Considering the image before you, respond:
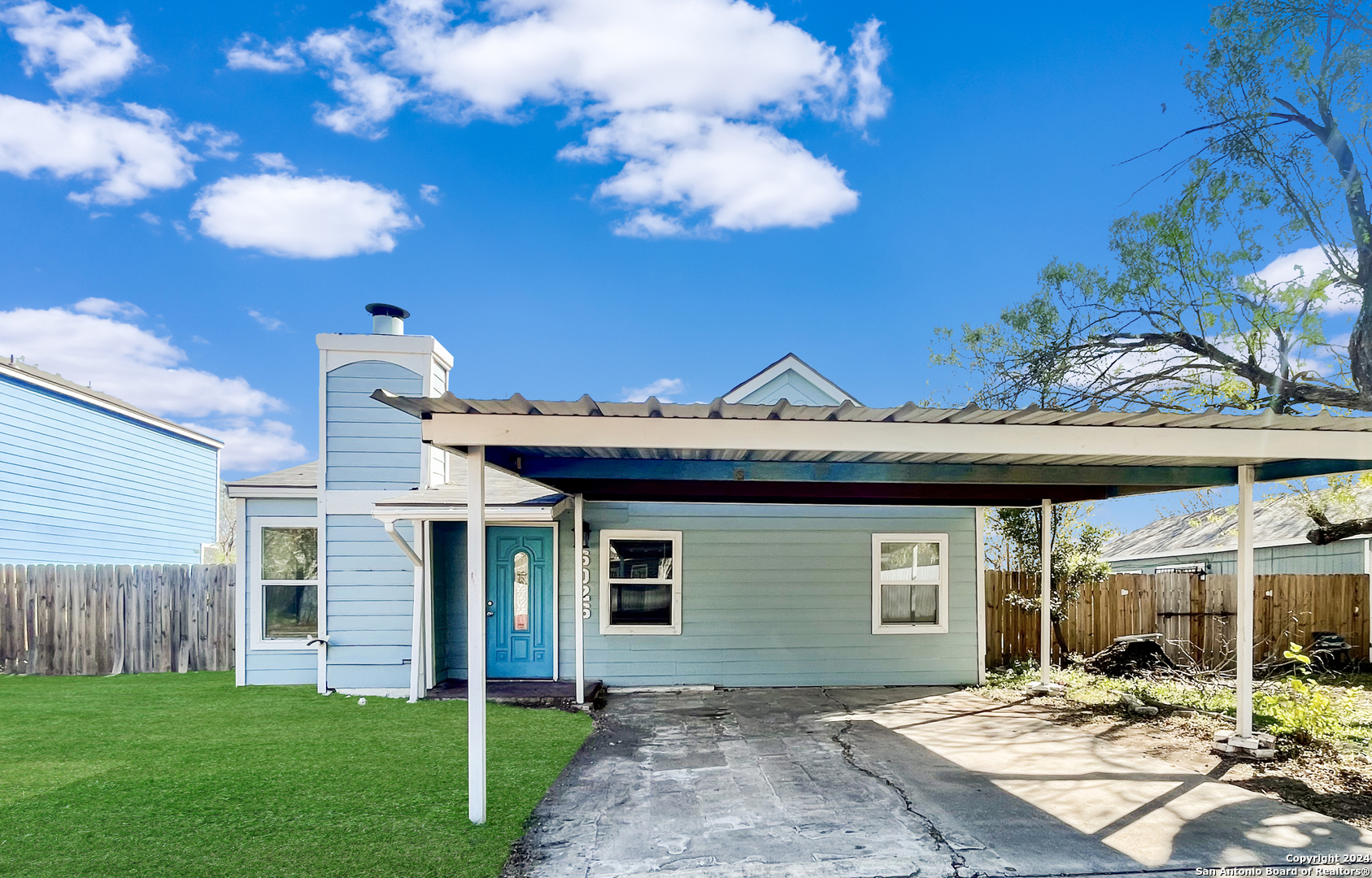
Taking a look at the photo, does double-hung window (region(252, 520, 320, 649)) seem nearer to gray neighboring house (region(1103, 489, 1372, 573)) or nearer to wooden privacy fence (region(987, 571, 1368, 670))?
wooden privacy fence (region(987, 571, 1368, 670))

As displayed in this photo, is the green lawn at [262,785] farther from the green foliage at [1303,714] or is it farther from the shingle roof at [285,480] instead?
the green foliage at [1303,714]

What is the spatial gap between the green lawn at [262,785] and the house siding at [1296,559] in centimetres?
1504

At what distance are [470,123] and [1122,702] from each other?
12.2 metres

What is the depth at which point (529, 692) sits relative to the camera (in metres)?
8.21

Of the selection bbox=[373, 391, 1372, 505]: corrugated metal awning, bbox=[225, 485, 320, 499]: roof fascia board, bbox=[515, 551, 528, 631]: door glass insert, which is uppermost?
bbox=[373, 391, 1372, 505]: corrugated metal awning

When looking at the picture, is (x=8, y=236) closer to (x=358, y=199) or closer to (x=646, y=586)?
(x=358, y=199)

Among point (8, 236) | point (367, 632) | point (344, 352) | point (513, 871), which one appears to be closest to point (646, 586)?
point (367, 632)

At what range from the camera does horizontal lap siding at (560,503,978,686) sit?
908cm

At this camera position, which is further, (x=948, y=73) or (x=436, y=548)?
(x=948, y=73)

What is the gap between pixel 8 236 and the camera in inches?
537

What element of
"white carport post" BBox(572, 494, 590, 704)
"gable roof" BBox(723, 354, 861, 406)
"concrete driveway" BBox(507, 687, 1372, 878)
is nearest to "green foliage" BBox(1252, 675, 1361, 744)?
"concrete driveway" BBox(507, 687, 1372, 878)

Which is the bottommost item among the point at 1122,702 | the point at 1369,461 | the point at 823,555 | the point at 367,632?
the point at 1122,702

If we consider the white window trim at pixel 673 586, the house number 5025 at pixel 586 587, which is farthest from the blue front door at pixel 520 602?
the white window trim at pixel 673 586

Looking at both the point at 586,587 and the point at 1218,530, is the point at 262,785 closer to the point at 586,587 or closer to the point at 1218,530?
the point at 586,587
